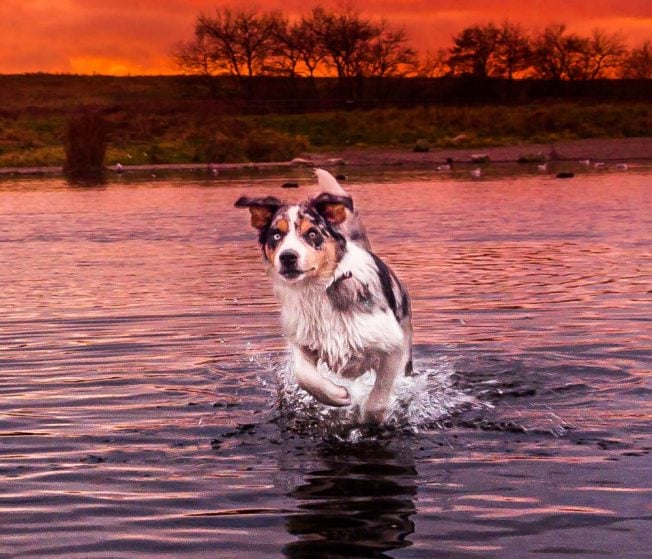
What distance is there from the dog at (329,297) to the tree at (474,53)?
332 feet

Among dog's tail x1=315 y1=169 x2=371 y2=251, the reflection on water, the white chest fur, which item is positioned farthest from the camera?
dog's tail x1=315 y1=169 x2=371 y2=251

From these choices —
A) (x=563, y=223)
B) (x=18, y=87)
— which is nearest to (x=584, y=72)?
(x=18, y=87)

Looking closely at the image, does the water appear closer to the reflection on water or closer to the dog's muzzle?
the reflection on water

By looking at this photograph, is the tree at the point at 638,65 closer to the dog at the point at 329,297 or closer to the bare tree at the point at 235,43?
the bare tree at the point at 235,43

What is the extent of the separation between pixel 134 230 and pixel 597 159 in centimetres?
4040

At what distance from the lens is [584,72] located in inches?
4365

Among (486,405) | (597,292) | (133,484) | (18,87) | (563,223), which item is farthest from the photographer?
(18,87)

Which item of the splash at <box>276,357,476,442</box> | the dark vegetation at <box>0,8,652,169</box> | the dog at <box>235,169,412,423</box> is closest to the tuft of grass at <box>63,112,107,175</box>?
the dark vegetation at <box>0,8,652,169</box>

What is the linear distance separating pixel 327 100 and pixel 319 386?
87455 millimetres

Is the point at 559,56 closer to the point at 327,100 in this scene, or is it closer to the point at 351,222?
the point at 327,100

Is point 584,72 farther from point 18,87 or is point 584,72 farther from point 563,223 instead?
point 563,223

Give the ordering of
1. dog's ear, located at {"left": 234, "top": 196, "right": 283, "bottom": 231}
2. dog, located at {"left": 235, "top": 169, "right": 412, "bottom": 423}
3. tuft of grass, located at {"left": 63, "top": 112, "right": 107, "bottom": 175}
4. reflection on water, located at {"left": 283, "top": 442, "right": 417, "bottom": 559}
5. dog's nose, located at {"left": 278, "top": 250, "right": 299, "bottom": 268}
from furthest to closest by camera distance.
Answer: tuft of grass, located at {"left": 63, "top": 112, "right": 107, "bottom": 175}
dog's ear, located at {"left": 234, "top": 196, "right": 283, "bottom": 231}
dog, located at {"left": 235, "top": 169, "right": 412, "bottom": 423}
dog's nose, located at {"left": 278, "top": 250, "right": 299, "bottom": 268}
reflection on water, located at {"left": 283, "top": 442, "right": 417, "bottom": 559}

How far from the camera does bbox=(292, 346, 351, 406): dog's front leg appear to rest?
348 inches

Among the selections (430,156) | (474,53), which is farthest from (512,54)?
(430,156)
